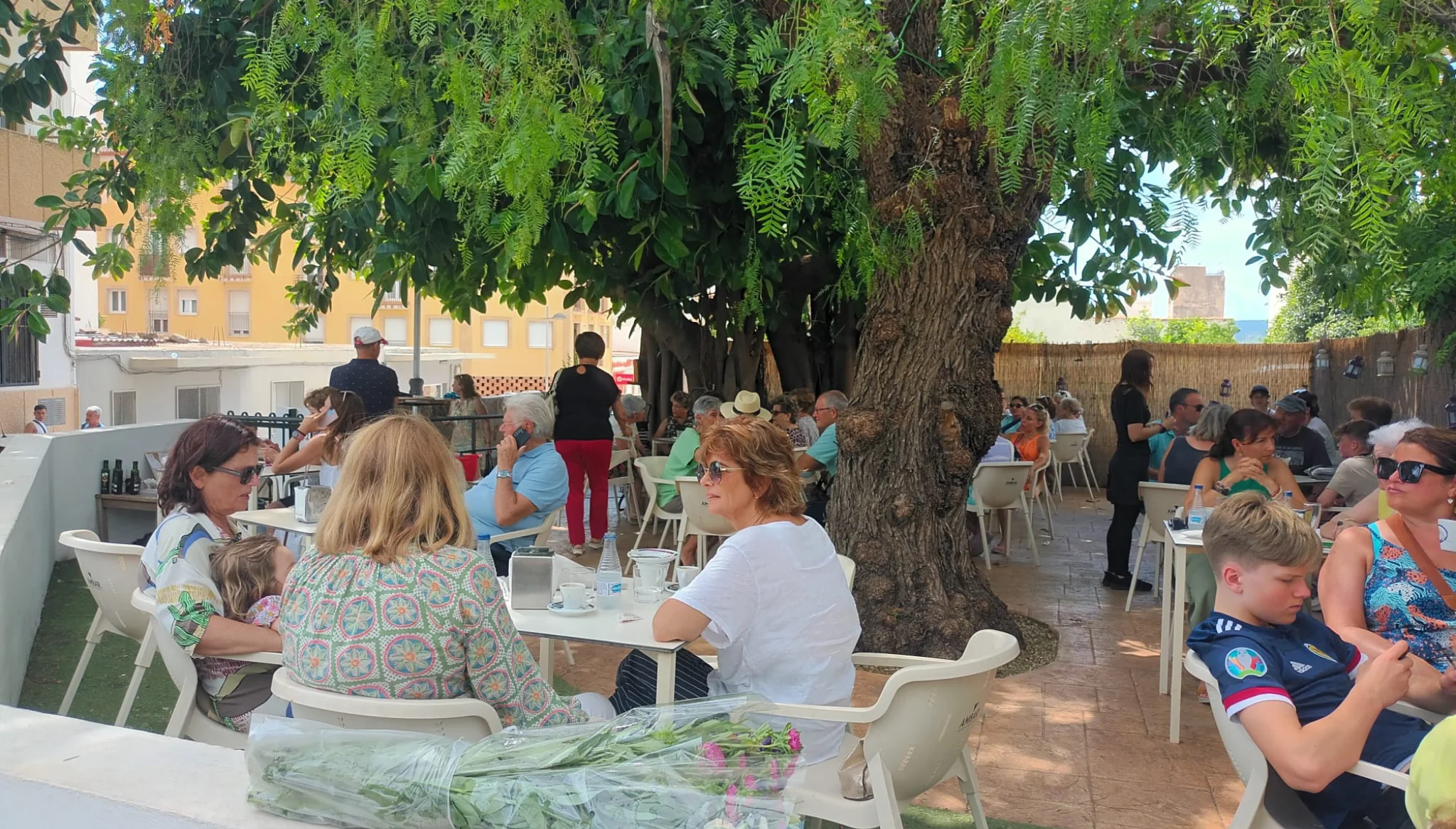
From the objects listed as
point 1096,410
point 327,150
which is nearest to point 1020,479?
point 327,150

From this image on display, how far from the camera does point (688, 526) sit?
7504mm

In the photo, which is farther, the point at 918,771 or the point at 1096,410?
the point at 1096,410

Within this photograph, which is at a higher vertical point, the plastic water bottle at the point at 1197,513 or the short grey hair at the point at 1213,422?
the short grey hair at the point at 1213,422

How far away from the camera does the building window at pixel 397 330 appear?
4372 centimetres

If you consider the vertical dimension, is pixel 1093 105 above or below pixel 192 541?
above

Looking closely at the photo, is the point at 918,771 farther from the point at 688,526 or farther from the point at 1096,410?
the point at 1096,410

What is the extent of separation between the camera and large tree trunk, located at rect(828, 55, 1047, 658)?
5.66 m

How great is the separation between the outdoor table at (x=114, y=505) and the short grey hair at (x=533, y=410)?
3575 mm

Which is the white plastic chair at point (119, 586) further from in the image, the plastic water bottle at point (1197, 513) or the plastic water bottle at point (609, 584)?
the plastic water bottle at point (1197, 513)

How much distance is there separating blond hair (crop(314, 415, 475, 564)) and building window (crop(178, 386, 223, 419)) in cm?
2719

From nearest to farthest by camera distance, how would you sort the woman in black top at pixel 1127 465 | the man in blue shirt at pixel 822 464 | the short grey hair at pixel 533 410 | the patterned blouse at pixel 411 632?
the patterned blouse at pixel 411 632 < the short grey hair at pixel 533 410 < the man in blue shirt at pixel 822 464 < the woman in black top at pixel 1127 465

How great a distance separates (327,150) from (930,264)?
2.89m

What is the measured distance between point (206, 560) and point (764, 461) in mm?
1609

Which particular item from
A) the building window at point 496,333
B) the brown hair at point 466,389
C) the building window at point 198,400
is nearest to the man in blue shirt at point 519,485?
the brown hair at point 466,389
